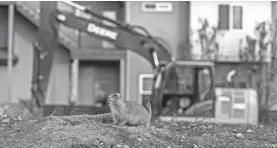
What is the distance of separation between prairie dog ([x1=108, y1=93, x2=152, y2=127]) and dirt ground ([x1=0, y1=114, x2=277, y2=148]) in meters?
0.36

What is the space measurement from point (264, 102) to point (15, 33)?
14349 millimetres

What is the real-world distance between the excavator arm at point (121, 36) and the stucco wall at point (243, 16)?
1005cm

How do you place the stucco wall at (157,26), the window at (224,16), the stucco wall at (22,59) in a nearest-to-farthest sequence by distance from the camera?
the window at (224,16) → the stucco wall at (157,26) → the stucco wall at (22,59)

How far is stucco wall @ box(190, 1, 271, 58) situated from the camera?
36.8m

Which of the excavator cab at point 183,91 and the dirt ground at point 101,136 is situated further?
the excavator cab at point 183,91

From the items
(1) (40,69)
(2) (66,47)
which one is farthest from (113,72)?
(1) (40,69)

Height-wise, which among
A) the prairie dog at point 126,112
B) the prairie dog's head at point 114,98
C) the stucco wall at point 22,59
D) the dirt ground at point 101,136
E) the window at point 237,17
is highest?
the window at point 237,17

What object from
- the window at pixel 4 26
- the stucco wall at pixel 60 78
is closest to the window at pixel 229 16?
the stucco wall at pixel 60 78

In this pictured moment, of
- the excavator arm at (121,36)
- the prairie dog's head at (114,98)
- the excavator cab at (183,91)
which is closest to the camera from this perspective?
the prairie dog's head at (114,98)

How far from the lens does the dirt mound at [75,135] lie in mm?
9445

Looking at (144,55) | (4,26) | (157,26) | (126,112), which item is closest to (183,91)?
(144,55)

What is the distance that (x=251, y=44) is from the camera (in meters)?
36.3

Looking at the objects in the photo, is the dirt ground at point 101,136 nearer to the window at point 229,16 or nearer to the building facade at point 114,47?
the building facade at point 114,47

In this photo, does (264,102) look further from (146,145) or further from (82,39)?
(146,145)
